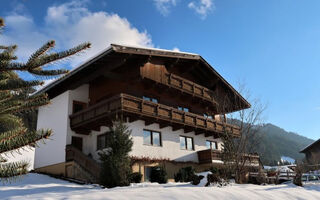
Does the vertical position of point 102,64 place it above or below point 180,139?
above

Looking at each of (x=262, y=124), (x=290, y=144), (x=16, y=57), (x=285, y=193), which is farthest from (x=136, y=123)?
(x=290, y=144)

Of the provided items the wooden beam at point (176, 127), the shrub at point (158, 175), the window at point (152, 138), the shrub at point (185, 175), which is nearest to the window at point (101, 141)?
the window at point (152, 138)

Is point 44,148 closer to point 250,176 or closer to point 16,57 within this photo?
point 250,176

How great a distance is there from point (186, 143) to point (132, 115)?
24.9ft

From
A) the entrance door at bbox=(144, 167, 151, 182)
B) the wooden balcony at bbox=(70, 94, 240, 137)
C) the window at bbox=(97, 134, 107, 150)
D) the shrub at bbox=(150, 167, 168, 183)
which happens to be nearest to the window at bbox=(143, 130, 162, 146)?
the wooden balcony at bbox=(70, 94, 240, 137)

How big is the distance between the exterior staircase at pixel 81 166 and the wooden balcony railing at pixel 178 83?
24.0 ft

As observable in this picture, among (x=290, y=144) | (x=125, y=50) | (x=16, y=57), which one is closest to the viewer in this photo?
(x=16, y=57)

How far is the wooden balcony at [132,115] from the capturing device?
1923 centimetres

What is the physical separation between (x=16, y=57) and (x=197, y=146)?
24274mm

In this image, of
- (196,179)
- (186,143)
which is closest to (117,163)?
(196,179)

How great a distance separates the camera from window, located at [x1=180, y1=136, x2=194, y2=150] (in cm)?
2515

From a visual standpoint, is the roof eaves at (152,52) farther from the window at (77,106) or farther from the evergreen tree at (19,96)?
the evergreen tree at (19,96)

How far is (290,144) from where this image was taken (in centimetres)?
14862

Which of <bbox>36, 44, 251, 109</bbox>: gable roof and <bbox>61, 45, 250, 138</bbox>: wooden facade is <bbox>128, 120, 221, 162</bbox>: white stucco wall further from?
<bbox>36, 44, 251, 109</bbox>: gable roof
